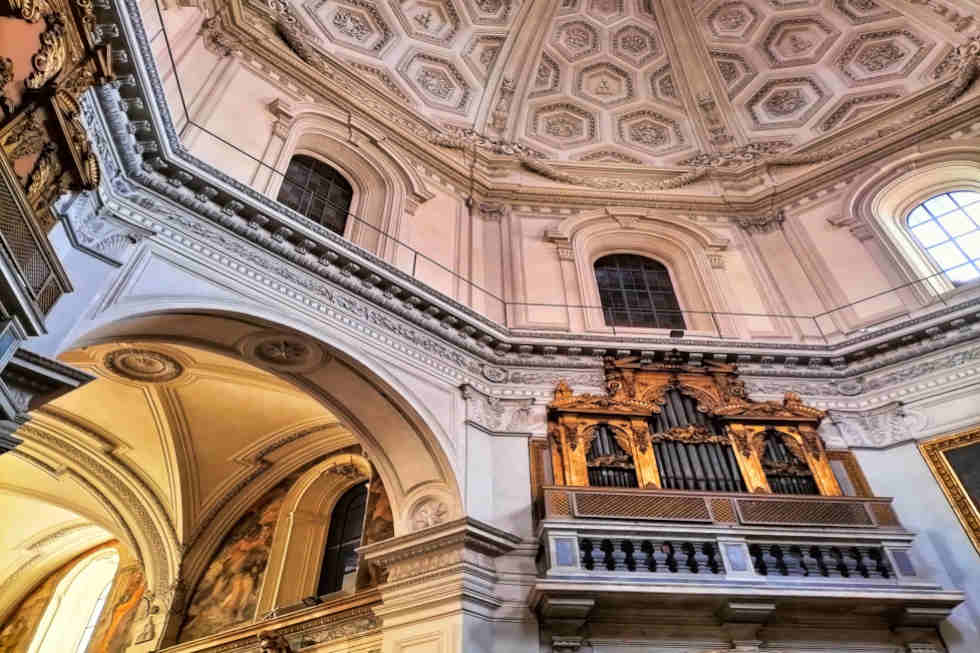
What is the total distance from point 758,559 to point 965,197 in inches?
337

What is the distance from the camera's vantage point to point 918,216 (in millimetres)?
11938

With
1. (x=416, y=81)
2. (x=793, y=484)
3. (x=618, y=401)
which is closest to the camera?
(x=793, y=484)

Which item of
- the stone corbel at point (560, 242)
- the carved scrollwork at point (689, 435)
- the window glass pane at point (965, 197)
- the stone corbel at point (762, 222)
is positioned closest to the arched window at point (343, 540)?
the carved scrollwork at point (689, 435)

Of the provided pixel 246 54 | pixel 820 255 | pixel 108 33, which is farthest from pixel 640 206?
pixel 108 33

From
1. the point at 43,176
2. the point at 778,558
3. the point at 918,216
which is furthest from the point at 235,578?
the point at 918,216

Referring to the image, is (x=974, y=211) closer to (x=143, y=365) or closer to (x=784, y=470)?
(x=784, y=470)

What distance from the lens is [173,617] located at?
34.7 ft

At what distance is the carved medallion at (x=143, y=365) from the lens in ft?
34.3

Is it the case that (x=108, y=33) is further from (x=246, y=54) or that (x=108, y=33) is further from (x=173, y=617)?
(x=173, y=617)

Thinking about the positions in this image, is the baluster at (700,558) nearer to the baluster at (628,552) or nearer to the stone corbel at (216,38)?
the baluster at (628,552)

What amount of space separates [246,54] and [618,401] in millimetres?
8318

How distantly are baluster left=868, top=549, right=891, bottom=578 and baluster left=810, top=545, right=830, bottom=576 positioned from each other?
573 millimetres

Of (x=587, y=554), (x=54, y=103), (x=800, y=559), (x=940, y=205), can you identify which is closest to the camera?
(x=54, y=103)

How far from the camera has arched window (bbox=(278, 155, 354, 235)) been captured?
10.3 m
